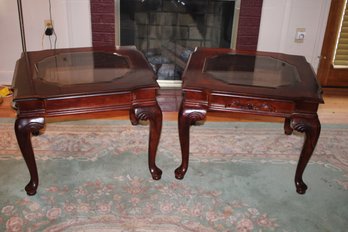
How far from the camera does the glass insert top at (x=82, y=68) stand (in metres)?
1.65

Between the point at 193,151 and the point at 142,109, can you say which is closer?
the point at 142,109

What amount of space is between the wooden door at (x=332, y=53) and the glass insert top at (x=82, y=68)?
6.30 ft

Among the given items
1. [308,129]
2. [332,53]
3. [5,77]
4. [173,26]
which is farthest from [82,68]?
[332,53]

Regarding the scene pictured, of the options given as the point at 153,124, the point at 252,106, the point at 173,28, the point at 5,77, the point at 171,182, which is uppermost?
the point at 173,28

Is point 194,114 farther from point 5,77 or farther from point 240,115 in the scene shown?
point 5,77

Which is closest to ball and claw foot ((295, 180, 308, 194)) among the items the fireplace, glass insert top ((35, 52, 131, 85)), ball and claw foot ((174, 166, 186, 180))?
ball and claw foot ((174, 166, 186, 180))

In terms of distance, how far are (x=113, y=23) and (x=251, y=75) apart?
1.49 meters

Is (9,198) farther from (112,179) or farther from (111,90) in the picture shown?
(111,90)

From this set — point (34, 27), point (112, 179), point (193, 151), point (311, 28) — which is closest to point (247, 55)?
point (193, 151)

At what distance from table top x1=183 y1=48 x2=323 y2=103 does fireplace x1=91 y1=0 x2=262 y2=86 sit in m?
0.95

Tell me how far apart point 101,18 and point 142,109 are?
1491mm

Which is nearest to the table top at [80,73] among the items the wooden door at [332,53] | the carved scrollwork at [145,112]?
the carved scrollwork at [145,112]

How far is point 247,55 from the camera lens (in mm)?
2088

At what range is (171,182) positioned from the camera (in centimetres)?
184
